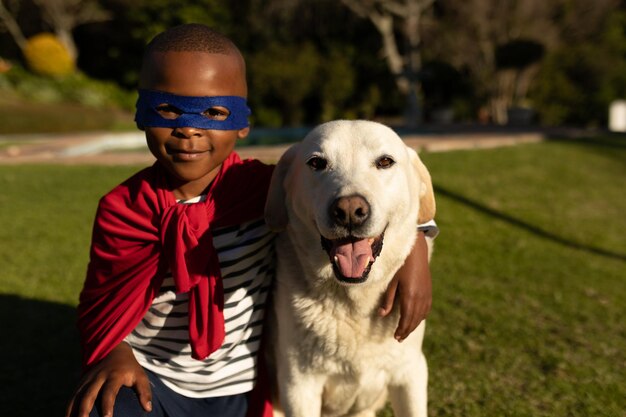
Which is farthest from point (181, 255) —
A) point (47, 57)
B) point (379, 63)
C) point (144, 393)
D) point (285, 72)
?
point (47, 57)

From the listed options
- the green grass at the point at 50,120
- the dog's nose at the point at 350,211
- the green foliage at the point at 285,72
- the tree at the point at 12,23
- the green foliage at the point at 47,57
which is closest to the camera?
the dog's nose at the point at 350,211

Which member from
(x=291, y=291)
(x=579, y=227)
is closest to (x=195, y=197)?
(x=291, y=291)

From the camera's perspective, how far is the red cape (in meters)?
1.84

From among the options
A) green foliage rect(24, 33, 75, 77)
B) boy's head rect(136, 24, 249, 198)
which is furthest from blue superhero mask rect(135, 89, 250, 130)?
green foliage rect(24, 33, 75, 77)

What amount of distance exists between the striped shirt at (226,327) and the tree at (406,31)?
16.7 m

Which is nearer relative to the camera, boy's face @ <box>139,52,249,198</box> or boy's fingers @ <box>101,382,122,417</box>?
boy's fingers @ <box>101,382,122,417</box>

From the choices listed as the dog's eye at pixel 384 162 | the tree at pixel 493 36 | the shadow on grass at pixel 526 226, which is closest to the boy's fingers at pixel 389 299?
the dog's eye at pixel 384 162

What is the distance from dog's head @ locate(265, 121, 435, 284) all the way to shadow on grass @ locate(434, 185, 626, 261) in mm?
3806

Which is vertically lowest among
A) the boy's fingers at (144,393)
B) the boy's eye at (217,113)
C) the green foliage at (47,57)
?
the boy's fingers at (144,393)

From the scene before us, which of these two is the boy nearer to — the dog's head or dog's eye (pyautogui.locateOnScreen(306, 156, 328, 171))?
the dog's head

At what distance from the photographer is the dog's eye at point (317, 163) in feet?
6.21

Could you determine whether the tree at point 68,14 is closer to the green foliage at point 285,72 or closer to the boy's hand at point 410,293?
the green foliage at point 285,72

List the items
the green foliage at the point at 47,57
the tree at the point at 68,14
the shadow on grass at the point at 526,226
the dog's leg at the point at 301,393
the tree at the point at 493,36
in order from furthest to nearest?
the tree at the point at 68,14 < the green foliage at the point at 47,57 < the tree at the point at 493,36 < the shadow on grass at the point at 526,226 < the dog's leg at the point at 301,393

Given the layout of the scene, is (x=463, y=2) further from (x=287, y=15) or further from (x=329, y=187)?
(x=329, y=187)
